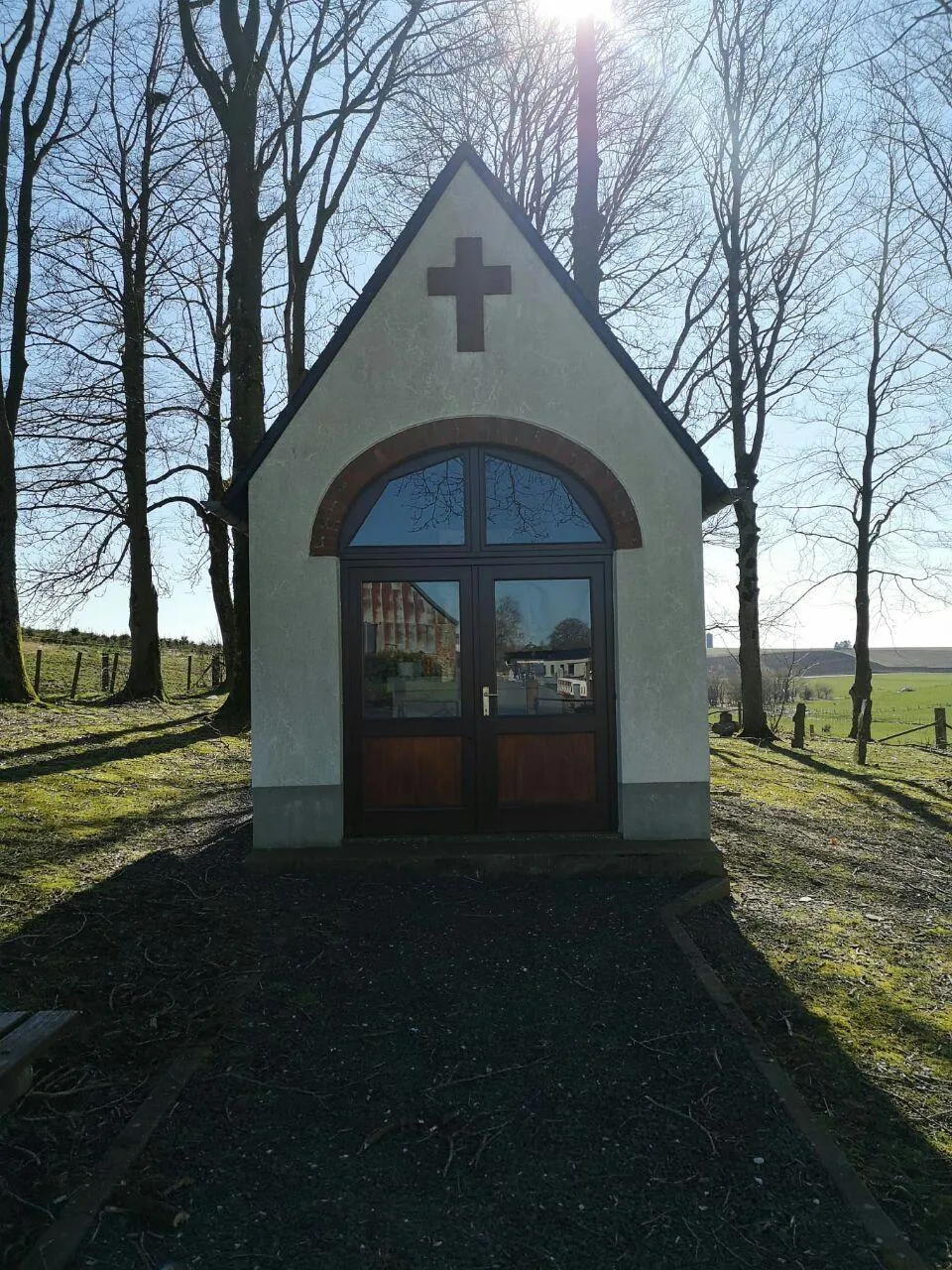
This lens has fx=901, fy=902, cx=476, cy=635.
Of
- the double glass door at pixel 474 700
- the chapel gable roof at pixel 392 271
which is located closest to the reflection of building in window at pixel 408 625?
the double glass door at pixel 474 700

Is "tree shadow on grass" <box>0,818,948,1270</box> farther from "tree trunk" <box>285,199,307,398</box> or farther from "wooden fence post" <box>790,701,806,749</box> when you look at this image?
"wooden fence post" <box>790,701,806,749</box>

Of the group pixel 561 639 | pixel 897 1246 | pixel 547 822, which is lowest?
pixel 897 1246

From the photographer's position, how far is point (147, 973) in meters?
5.44

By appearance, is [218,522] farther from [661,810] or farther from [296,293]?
[661,810]

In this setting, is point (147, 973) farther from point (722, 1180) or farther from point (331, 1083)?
point (722, 1180)

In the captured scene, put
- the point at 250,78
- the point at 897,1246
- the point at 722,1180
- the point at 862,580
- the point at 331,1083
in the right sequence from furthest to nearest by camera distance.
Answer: the point at 862,580
the point at 250,78
the point at 331,1083
the point at 722,1180
the point at 897,1246

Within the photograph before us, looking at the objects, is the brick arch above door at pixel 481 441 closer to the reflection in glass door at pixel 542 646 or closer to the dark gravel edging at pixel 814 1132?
the reflection in glass door at pixel 542 646

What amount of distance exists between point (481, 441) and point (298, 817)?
11.9 ft

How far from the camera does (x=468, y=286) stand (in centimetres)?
782

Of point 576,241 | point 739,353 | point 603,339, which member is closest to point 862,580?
point 739,353

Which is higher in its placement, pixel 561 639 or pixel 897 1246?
pixel 561 639

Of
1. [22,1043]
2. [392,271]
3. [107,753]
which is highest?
[392,271]

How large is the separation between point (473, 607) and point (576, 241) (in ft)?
29.3

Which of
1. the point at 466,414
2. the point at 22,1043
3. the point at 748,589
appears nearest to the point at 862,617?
the point at 748,589
